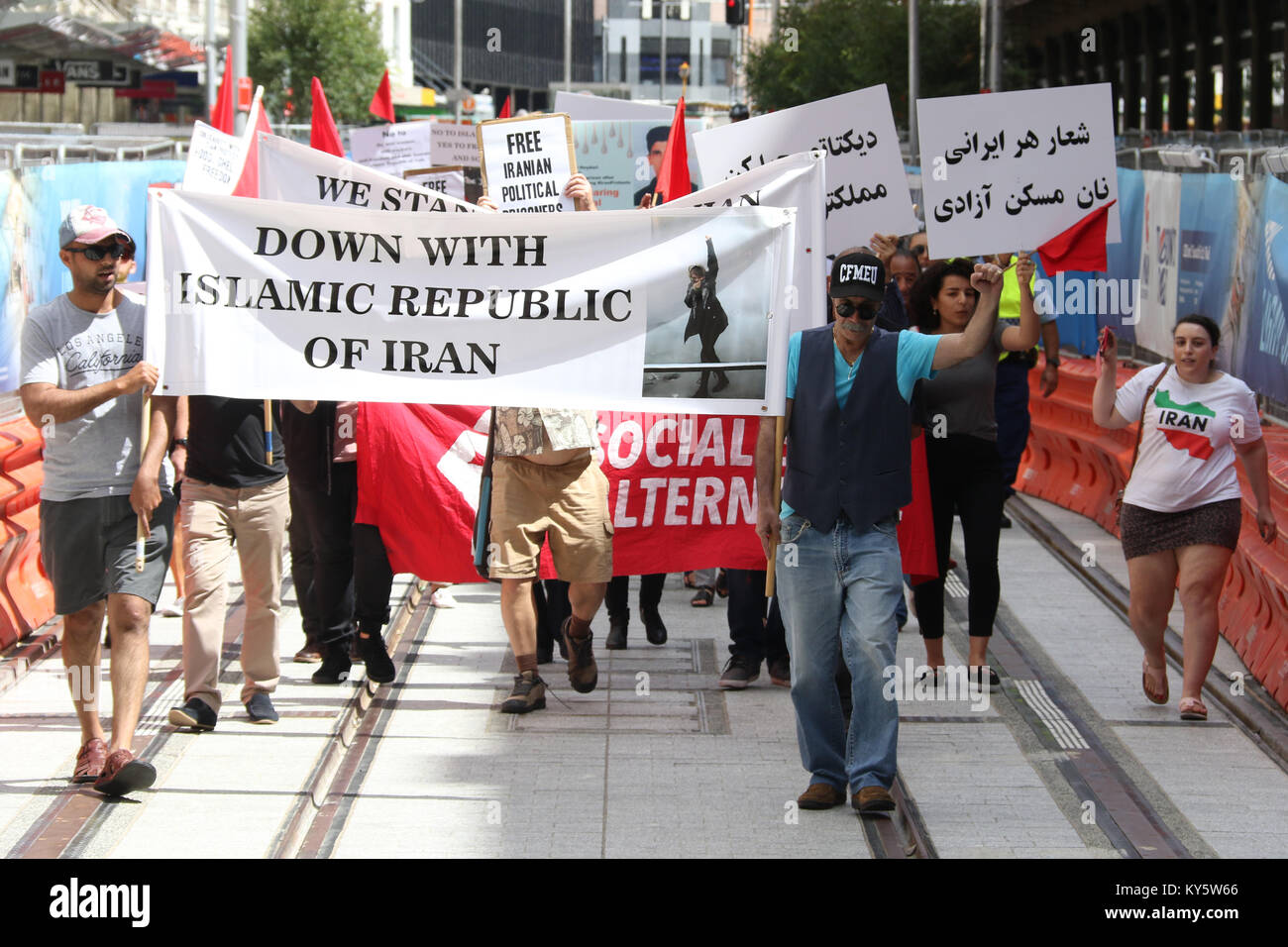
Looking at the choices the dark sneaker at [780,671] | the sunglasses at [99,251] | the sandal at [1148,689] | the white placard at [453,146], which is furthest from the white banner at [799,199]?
the white placard at [453,146]

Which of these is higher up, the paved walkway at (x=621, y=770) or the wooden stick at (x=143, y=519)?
the wooden stick at (x=143, y=519)

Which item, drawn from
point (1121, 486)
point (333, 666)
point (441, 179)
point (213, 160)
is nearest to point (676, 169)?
point (213, 160)

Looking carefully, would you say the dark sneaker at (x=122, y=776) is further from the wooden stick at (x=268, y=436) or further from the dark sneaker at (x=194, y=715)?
the wooden stick at (x=268, y=436)

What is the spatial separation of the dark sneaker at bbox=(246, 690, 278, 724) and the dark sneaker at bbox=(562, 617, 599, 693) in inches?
52.1

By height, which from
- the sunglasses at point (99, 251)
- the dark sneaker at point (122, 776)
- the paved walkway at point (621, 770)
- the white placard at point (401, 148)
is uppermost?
the white placard at point (401, 148)

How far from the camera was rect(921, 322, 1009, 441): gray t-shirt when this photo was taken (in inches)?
328

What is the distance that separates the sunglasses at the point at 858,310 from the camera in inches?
253

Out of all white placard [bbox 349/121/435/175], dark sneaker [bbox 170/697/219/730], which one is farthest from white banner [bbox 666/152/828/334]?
white placard [bbox 349/121/435/175]

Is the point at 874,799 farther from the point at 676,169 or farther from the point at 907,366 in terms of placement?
the point at 676,169

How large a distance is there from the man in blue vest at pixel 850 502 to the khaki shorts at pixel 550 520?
144cm

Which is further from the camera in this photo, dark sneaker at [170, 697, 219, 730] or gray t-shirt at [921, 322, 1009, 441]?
gray t-shirt at [921, 322, 1009, 441]

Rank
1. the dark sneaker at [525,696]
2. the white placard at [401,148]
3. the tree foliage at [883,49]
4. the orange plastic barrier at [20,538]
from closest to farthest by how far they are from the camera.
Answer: the dark sneaker at [525,696]
the orange plastic barrier at [20,538]
the white placard at [401,148]
the tree foliage at [883,49]

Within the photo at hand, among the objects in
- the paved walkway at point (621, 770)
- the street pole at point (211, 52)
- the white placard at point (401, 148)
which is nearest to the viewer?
the paved walkway at point (621, 770)

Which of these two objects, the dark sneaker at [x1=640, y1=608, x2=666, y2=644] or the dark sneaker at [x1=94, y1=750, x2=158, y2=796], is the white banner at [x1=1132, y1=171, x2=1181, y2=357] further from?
the dark sneaker at [x1=94, y1=750, x2=158, y2=796]
